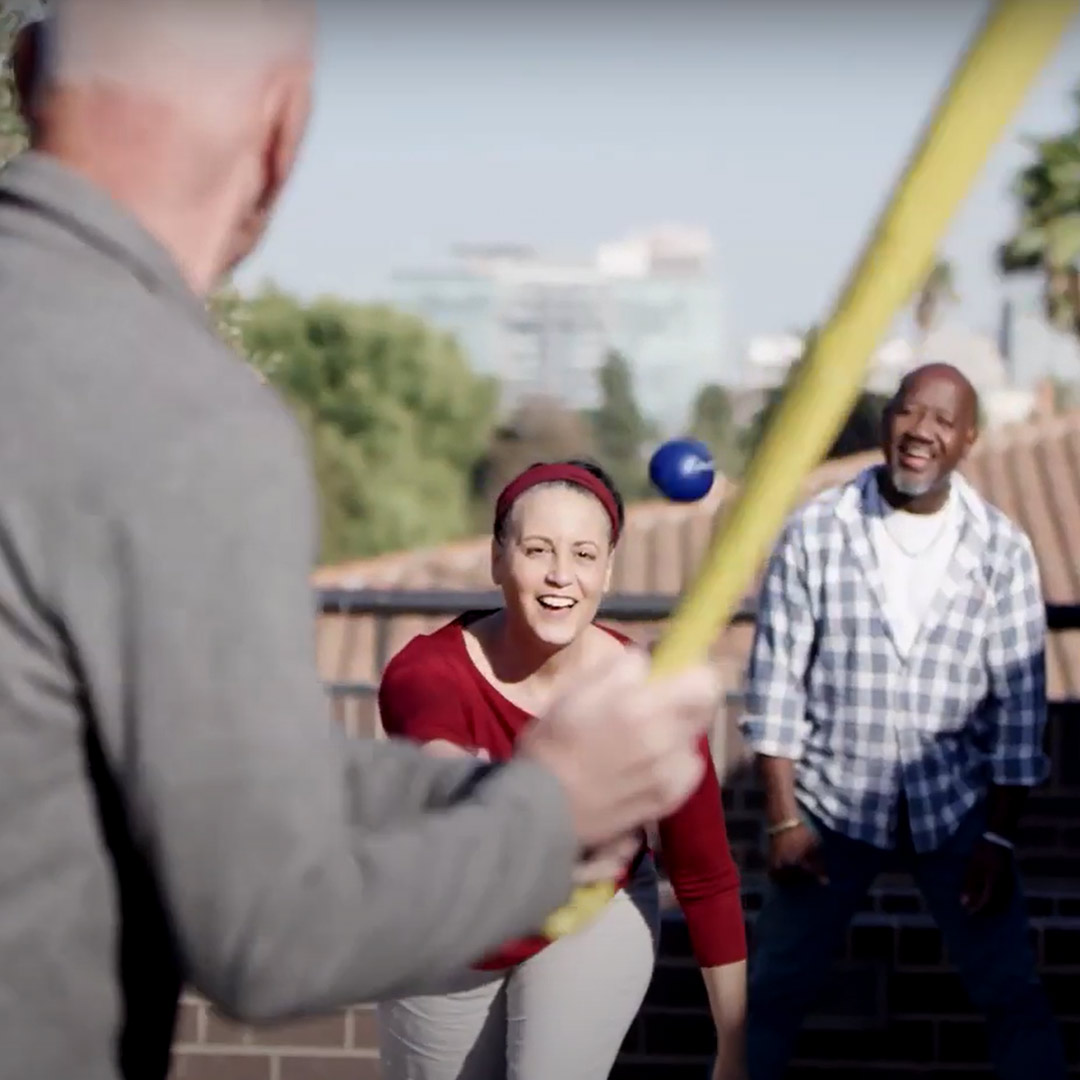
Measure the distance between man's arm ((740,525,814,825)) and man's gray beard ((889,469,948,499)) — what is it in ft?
0.79

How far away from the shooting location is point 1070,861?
238 inches

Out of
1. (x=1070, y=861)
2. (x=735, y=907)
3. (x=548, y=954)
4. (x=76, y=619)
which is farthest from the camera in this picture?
(x=1070, y=861)

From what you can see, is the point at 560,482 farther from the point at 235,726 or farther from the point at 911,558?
the point at 235,726

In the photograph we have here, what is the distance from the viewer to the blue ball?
13.6 ft

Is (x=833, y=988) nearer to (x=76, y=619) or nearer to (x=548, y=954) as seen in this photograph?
(x=548, y=954)

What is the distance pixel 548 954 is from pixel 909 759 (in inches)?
55.4

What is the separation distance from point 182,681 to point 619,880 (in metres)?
2.24

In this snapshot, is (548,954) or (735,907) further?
(735,907)

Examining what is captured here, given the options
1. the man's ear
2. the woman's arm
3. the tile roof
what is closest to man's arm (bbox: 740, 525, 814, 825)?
the woman's arm

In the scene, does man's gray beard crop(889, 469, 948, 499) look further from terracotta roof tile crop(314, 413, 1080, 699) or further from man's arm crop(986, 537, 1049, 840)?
terracotta roof tile crop(314, 413, 1080, 699)

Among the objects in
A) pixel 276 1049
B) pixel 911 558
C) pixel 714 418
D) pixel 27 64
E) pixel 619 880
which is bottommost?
pixel 276 1049

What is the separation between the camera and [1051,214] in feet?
122

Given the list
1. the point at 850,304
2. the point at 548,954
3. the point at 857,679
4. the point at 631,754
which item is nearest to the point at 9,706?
the point at 631,754

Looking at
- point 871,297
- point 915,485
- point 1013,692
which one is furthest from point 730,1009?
point 871,297
